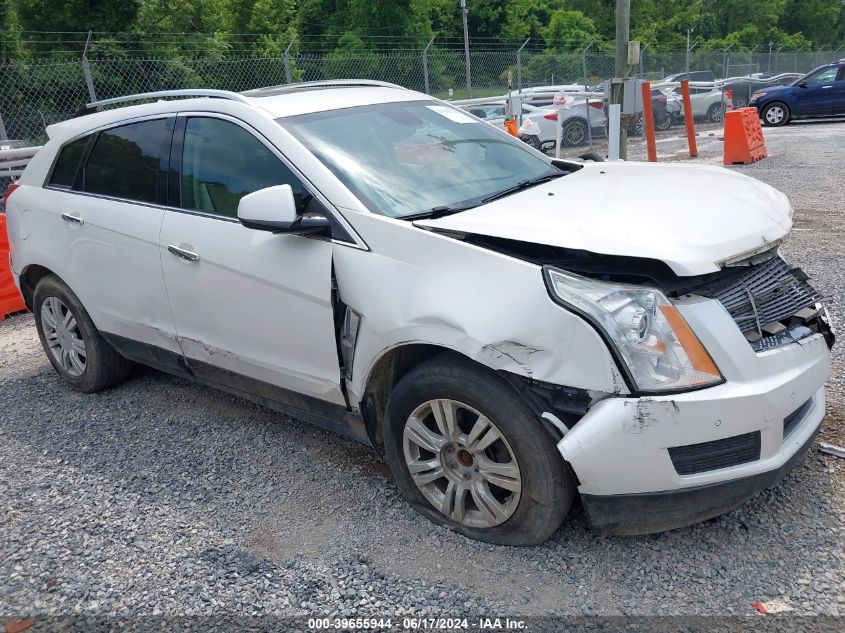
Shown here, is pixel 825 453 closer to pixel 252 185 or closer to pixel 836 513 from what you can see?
pixel 836 513

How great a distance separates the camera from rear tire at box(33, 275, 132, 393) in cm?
480

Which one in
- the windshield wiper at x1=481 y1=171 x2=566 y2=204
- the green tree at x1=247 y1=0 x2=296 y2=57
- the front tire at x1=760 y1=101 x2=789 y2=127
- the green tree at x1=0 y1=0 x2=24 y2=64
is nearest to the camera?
the windshield wiper at x1=481 y1=171 x2=566 y2=204

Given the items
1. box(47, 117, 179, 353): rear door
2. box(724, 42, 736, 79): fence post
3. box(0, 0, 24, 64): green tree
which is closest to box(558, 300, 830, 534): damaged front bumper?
box(47, 117, 179, 353): rear door

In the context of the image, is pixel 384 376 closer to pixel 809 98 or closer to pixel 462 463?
pixel 462 463

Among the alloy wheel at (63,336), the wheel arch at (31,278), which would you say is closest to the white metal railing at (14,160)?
the wheel arch at (31,278)

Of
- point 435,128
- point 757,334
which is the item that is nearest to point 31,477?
point 435,128

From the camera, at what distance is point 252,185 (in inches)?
145

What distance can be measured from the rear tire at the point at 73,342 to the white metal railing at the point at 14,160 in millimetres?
5722

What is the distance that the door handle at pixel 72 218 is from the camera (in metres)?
4.50

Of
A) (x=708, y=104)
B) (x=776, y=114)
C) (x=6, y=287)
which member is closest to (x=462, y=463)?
(x=6, y=287)

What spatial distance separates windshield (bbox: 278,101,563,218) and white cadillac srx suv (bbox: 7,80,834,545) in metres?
0.01

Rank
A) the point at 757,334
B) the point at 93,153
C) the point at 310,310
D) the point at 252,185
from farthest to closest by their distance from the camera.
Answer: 1. the point at 93,153
2. the point at 252,185
3. the point at 310,310
4. the point at 757,334

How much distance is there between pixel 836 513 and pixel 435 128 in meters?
2.62

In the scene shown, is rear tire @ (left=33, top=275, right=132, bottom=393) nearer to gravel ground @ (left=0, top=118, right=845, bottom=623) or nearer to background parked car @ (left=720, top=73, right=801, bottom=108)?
gravel ground @ (left=0, top=118, right=845, bottom=623)
